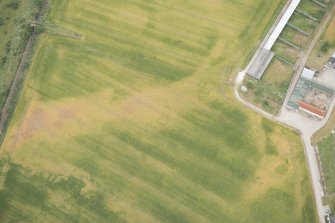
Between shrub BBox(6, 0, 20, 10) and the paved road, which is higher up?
the paved road

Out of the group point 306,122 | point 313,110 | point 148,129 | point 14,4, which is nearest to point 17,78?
point 14,4

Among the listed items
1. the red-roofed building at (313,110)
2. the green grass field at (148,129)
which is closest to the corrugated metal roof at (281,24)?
the green grass field at (148,129)

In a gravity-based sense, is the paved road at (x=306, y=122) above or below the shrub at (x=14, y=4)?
above

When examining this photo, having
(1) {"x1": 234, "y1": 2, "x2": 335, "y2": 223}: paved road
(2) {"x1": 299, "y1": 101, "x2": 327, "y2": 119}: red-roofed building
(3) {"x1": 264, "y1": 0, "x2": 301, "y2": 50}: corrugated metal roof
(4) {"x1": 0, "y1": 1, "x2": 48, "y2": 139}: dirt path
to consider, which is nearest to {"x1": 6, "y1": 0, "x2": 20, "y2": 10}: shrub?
(4) {"x1": 0, "y1": 1, "x2": 48, "y2": 139}: dirt path

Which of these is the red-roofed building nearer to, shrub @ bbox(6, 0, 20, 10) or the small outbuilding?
the small outbuilding

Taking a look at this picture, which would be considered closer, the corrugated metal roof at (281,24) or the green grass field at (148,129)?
the green grass field at (148,129)

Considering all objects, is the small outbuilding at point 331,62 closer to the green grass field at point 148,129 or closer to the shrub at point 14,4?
the green grass field at point 148,129

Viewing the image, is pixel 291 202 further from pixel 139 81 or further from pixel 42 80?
pixel 42 80
